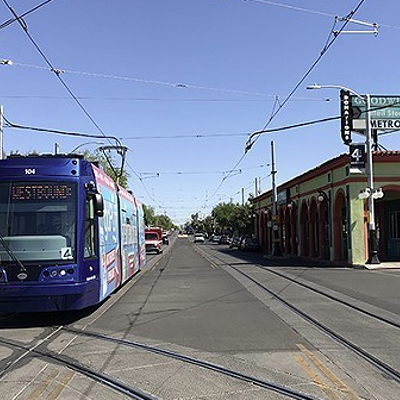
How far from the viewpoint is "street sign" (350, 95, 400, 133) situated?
3347 cm

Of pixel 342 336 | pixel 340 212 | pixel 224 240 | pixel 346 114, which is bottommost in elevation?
pixel 342 336

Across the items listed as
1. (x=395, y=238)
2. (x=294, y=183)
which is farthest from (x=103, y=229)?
(x=294, y=183)

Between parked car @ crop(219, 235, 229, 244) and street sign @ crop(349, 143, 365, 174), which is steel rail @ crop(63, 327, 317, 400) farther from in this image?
parked car @ crop(219, 235, 229, 244)

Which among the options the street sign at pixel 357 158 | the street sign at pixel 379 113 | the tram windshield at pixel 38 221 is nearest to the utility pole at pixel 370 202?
the street sign at pixel 357 158

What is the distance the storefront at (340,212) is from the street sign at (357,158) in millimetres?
719

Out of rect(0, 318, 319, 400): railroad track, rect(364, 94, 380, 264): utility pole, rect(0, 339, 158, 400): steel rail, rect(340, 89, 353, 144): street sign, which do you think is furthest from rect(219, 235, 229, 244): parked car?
rect(0, 339, 158, 400): steel rail

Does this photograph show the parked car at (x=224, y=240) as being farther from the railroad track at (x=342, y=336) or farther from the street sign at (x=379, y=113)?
the railroad track at (x=342, y=336)

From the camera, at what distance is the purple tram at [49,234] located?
11.5 m

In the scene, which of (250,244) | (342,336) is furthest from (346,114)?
(250,244)

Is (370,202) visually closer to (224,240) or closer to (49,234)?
(49,234)

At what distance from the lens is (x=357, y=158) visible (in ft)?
102

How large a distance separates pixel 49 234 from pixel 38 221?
1.14ft

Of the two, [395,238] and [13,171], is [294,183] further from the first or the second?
[13,171]

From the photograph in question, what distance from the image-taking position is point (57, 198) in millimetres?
12078
